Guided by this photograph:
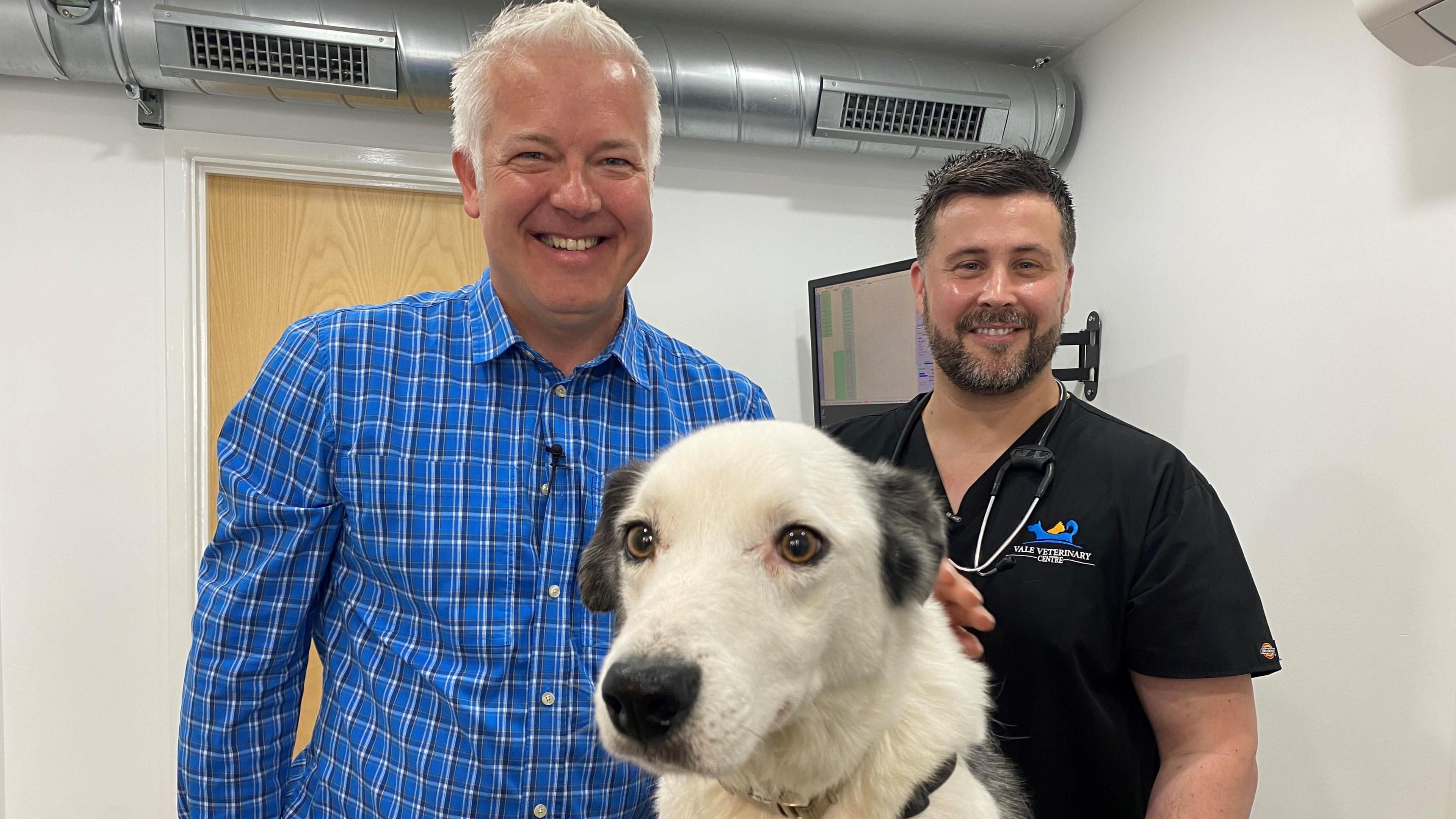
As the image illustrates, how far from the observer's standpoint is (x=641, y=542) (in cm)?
125

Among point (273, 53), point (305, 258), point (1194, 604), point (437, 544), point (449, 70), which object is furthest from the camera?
point (305, 258)

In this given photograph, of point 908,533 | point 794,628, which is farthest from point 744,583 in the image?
point 908,533

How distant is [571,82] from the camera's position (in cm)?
143

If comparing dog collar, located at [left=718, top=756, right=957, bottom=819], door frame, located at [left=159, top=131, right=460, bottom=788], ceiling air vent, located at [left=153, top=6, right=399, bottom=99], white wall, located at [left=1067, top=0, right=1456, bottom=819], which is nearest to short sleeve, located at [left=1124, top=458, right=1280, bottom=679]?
dog collar, located at [left=718, top=756, right=957, bottom=819]

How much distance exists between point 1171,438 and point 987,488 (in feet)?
7.11

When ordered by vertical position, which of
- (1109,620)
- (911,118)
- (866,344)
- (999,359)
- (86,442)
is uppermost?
(911,118)

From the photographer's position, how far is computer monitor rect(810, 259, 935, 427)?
3727 mm

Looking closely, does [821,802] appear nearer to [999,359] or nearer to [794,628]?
[794,628]

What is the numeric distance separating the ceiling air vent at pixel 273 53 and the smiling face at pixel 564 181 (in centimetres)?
226

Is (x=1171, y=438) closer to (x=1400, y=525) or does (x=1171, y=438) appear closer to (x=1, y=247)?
(x=1400, y=525)

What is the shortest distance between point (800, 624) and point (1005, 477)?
32.8 inches

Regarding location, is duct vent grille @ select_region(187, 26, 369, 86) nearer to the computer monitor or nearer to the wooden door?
the wooden door

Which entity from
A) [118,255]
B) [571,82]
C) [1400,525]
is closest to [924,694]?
[571,82]

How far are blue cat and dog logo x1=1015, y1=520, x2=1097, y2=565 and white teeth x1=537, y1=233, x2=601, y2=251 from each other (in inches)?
41.7
